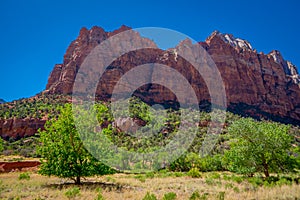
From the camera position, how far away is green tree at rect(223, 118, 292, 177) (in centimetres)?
1416

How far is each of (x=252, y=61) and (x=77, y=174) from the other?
402 feet

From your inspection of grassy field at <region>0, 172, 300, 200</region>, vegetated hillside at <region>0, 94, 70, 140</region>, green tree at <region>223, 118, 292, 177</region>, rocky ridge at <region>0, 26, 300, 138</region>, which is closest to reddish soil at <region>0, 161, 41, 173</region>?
grassy field at <region>0, 172, 300, 200</region>

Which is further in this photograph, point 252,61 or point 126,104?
point 252,61

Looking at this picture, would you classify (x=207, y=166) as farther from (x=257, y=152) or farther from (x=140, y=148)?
(x=257, y=152)

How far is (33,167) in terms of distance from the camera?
25.0m

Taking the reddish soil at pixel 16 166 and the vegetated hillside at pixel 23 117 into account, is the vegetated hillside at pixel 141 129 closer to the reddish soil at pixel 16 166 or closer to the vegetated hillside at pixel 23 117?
the vegetated hillside at pixel 23 117

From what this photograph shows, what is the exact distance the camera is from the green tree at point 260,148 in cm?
1416

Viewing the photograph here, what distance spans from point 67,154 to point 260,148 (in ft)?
38.5

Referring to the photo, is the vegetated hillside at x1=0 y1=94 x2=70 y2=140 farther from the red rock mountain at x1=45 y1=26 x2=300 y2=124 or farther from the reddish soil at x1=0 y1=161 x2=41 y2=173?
the reddish soil at x1=0 y1=161 x2=41 y2=173

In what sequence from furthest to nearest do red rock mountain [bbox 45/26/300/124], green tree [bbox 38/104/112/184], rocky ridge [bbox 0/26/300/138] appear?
1. red rock mountain [bbox 45/26/300/124]
2. rocky ridge [bbox 0/26/300/138]
3. green tree [bbox 38/104/112/184]

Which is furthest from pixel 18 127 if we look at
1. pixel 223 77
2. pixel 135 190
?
pixel 223 77

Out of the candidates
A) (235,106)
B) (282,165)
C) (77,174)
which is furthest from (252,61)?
(77,174)

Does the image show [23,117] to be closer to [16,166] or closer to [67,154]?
[16,166]

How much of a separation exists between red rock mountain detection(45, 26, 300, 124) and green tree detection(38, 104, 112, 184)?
7698cm
